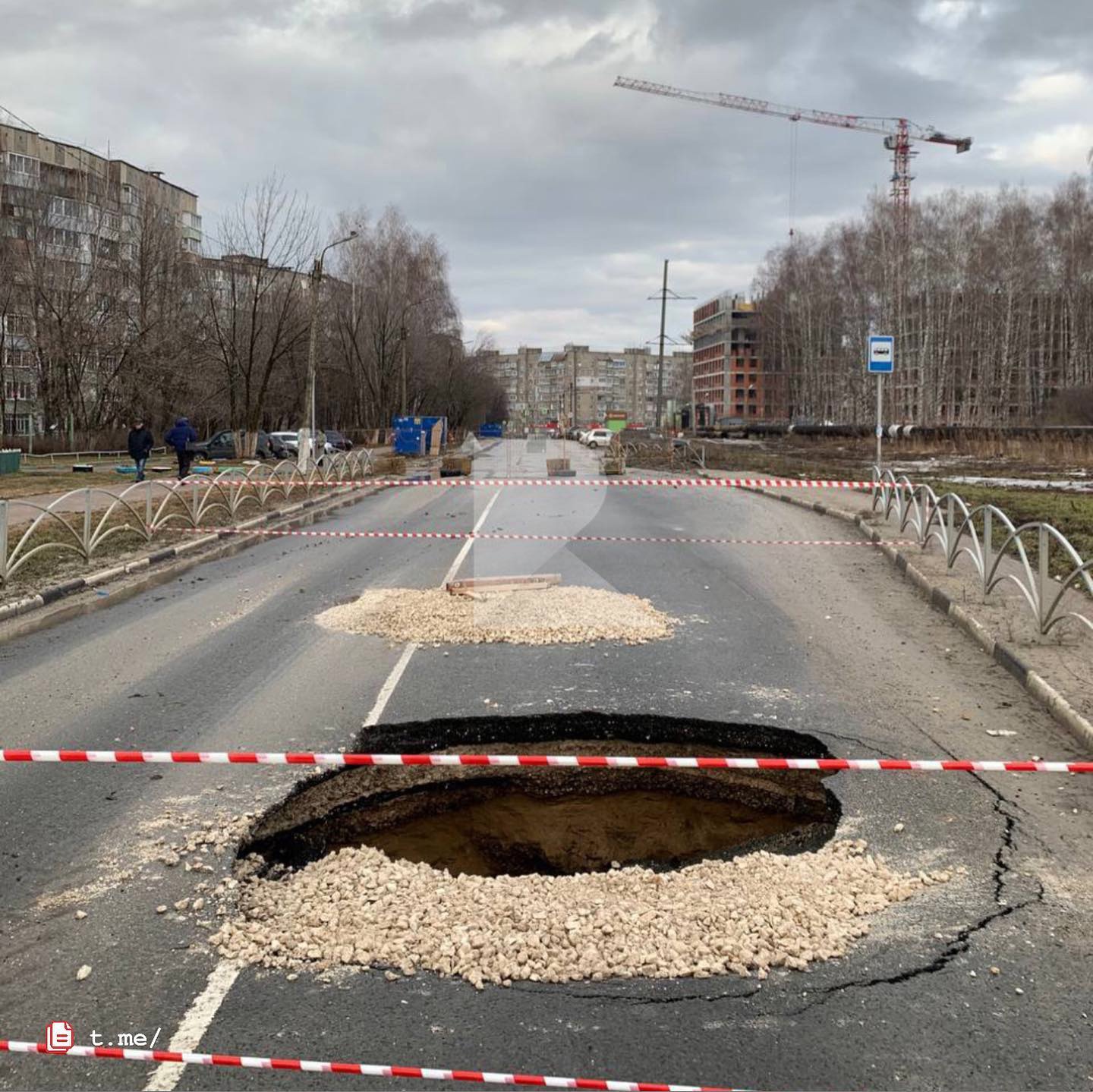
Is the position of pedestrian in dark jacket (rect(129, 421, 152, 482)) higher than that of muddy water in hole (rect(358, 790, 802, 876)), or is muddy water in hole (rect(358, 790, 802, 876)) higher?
pedestrian in dark jacket (rect(129, 421, 152, 482))

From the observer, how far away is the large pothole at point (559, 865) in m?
3.45

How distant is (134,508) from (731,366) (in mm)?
136598

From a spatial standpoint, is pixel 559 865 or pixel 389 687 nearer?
pixel 559 865

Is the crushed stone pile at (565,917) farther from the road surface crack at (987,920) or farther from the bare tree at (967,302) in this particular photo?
the bare tree at (967,302)

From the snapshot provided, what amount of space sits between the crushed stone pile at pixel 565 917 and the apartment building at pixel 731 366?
126 meters

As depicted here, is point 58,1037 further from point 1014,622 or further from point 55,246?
point 55,246

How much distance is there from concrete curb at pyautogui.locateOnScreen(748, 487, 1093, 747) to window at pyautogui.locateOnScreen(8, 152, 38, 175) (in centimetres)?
4889

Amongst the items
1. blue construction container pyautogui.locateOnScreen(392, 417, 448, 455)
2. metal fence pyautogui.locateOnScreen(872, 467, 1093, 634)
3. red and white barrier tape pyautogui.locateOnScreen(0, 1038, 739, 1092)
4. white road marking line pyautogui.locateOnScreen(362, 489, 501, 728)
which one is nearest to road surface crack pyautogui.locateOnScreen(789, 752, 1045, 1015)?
red and white barrier tape pyautogui.locateOnScreen(0, 1038, 739, 1092)

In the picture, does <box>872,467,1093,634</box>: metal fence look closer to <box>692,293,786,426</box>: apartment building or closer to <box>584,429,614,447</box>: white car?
<box>584,429,614,447</box>: white car

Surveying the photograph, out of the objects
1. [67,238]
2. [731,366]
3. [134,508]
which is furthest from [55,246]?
[731,366]

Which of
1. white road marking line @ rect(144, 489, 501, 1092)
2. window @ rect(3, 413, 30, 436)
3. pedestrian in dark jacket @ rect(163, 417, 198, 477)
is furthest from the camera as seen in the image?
window @ rect(3, 413, 30, 436)

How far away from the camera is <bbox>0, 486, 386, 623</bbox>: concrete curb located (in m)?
10.3

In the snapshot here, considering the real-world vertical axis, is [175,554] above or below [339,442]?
below

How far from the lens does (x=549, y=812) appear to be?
5121mm
